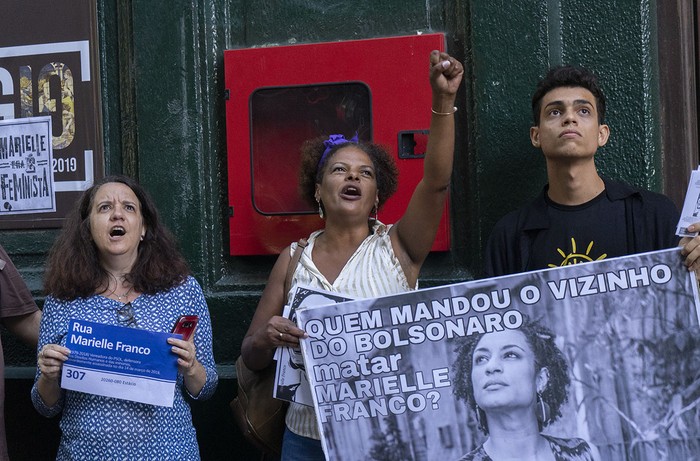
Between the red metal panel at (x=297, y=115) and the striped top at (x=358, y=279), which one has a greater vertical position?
the red metal panel at (x=297, y=115)

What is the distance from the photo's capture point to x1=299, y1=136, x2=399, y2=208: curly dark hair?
361 cm

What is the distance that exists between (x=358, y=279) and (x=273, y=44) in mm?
1524

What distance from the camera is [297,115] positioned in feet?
13.9

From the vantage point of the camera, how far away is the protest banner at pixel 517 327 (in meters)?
2.91

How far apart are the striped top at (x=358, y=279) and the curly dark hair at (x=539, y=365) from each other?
1.28 feet

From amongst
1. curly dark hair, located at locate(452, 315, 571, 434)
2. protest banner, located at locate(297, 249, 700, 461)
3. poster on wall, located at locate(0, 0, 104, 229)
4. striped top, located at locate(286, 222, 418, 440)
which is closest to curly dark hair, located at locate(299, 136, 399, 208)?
striped top, located at locate(286, 222, 418, 440)

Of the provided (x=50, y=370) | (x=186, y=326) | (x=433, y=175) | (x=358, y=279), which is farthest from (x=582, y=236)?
(x=50, y=370)

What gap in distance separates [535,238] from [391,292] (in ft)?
1.78

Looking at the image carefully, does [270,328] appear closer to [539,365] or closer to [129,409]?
[129,409]

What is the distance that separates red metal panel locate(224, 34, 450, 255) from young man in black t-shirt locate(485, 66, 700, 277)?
0.73 metres

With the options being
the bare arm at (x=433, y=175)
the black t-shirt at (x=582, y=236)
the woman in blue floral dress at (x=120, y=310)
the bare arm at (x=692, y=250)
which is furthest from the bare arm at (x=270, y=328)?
the bare arm at (x=692, y=250)

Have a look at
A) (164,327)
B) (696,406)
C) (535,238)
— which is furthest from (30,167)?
(696,406)

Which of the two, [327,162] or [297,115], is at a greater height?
[297,115]

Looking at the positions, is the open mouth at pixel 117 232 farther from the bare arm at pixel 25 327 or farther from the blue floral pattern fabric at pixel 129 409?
the bare arm at pixel 25 327
